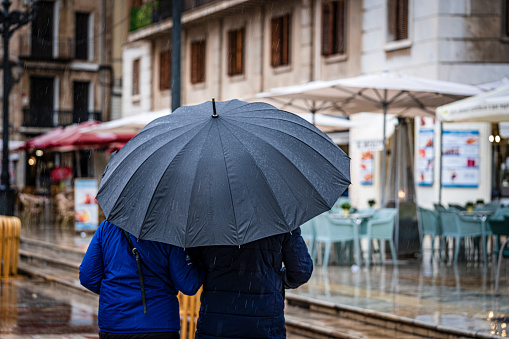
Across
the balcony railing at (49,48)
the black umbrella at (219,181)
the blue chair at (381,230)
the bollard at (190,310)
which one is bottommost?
the bollard at (190,310)

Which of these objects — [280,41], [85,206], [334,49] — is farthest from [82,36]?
[85,206]

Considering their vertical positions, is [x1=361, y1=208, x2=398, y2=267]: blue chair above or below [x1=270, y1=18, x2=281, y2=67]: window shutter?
below

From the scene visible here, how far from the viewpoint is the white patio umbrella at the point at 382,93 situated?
545 inches

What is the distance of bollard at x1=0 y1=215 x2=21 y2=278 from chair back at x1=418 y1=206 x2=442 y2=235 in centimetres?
696

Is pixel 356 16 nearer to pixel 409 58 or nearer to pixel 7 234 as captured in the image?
pixel 409 58

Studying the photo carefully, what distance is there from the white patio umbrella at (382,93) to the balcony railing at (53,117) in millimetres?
32864

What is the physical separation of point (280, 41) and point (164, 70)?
8430 millimetres

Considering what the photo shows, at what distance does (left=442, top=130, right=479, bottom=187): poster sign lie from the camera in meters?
19.3

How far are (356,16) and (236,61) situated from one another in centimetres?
694

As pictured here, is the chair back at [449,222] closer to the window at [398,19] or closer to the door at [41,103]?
the window at [398,19]

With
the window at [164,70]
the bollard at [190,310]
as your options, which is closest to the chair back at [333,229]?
the bollard at [190,310]

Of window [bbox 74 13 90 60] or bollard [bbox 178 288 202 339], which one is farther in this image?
window [bbox 74 13 90 60]

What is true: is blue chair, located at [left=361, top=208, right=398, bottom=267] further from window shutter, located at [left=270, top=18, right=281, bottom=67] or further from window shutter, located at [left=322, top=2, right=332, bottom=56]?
window shutter, located at [left=270, top=18, right=281, bottom=67]

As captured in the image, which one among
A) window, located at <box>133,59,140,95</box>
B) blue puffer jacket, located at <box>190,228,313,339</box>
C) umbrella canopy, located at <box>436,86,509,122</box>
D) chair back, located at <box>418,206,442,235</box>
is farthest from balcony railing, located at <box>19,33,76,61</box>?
blue puffer jacket, located at <box>190,228,313,339</box>
